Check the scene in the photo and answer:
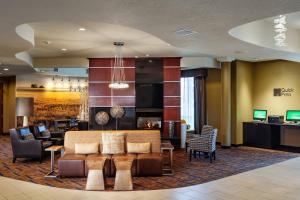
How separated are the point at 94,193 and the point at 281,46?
558cm

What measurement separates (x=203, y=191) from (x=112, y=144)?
2314 millimetres

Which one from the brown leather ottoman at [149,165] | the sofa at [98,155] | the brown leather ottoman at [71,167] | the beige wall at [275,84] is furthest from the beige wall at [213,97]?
the brown leather ottoman at [71,167]

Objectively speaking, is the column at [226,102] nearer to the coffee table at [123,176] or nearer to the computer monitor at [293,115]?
the computer monitor at [293,115]

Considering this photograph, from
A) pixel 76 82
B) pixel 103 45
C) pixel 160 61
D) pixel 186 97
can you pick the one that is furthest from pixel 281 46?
pixel 76 82

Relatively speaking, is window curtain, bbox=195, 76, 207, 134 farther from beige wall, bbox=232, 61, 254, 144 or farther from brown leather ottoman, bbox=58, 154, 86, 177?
brown leather ottoman, bbox=58, 154, 86, 177

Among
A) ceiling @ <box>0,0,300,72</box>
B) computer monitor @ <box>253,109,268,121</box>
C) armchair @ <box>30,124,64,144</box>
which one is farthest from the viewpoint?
computer monitor @ <box>253,109,268,121</box>

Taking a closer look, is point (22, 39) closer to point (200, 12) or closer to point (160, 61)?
point (200, 12)

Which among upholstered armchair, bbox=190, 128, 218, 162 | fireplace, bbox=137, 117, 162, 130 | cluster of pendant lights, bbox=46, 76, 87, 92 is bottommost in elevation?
upholstered armchair, bbox=190, 128, 218, 162

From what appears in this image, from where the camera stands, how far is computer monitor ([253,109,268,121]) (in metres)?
9.91

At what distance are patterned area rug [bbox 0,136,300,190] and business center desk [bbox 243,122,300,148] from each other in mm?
416

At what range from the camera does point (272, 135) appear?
966 centimetres

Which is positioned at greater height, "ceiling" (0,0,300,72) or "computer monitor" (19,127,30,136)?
"ceiling" (0,0,300,72)

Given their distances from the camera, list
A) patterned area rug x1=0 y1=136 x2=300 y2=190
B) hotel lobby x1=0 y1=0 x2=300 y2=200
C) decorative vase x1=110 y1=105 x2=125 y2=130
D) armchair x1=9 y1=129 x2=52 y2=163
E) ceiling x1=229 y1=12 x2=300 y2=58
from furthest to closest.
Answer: decorative vase x1=110 y1=105 x2=125 y2=130 → armchair x1=9 y1=129 x2=52 y2=163 → ceiling x1=229 y1=12 x2=300 y2=58 → patterned area rug x1=0 y1=136 x2=300 y2=190 → hotel lobby x1=0 y1=0 x2=300 y2=200

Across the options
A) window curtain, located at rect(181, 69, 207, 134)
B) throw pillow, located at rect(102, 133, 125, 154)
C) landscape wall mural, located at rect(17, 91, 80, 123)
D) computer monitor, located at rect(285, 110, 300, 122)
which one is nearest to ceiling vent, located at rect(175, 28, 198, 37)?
throw pillow, located at rect(102, 133, 125, 154)
